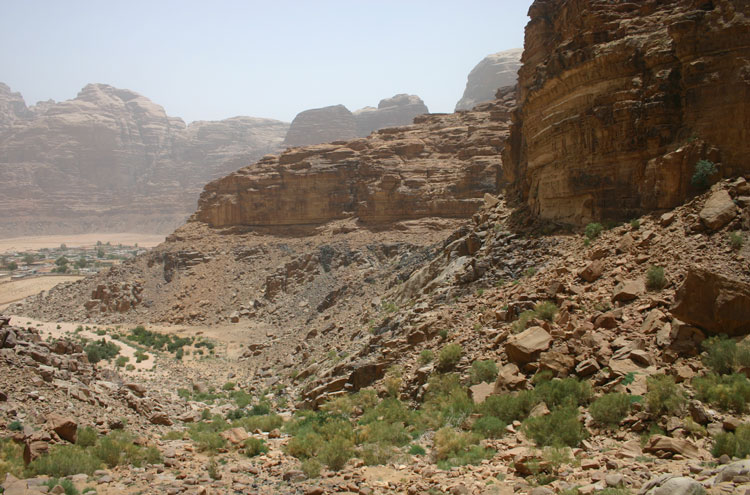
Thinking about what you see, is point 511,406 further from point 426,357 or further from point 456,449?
point 426,357

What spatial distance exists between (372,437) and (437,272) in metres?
11.8

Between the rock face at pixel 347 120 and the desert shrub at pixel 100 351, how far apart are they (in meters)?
119

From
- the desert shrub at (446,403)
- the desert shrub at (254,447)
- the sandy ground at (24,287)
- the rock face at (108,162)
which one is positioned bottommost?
the sandy ground at (24,287)

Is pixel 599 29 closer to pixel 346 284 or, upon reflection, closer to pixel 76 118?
pixel 346 284

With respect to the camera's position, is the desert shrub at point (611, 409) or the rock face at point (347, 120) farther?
the rock face at point (347, 120)

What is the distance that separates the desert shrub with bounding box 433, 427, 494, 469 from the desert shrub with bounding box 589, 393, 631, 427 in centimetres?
172

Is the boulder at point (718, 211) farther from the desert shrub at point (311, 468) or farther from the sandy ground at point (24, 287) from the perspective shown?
the sandy ground at point (24, 287)

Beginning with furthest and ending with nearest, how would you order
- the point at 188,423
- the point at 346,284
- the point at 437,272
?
the point at 346,284
the point at 437,272
the point at 188,423

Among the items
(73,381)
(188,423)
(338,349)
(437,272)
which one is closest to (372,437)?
(188,423)

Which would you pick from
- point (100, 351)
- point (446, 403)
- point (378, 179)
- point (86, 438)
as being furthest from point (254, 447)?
point (378, 179)

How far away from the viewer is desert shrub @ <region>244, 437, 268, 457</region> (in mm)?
11289

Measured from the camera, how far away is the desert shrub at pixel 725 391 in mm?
7941

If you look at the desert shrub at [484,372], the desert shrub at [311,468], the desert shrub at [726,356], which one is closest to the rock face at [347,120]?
the desert shrub at [484,372]

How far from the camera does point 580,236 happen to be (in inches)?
616
